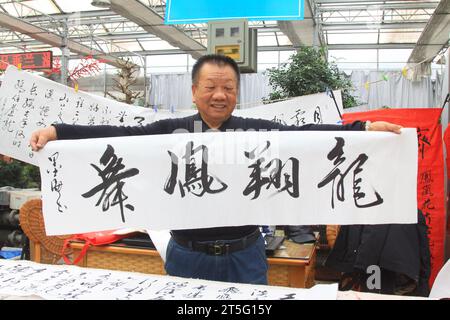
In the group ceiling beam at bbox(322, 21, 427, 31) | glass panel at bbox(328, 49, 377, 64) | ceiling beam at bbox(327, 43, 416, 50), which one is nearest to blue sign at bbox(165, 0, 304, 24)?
ceiling beam at bbox(322, 21, 427, 31)

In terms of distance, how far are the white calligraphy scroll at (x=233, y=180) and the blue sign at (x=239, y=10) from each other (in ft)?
4.88

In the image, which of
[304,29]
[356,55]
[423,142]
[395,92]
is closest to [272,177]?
[423,142]

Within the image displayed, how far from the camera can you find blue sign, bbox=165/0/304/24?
8.98 ft

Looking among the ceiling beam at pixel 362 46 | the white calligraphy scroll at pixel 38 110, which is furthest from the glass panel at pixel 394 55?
the white calligraphy scroll at pixel 38 110

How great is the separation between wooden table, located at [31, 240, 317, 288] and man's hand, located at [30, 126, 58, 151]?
1.07 metres

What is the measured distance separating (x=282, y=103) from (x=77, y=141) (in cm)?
197

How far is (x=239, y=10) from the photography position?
2766 mm

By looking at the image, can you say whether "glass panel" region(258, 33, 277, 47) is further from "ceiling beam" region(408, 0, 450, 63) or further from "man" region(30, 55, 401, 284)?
"man" region(30, 55, 401, 284)

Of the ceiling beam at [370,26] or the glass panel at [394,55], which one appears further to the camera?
the glass panel at [394,55]

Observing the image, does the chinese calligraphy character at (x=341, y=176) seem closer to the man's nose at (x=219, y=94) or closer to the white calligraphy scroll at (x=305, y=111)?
the man's nose at (x=219, y=94)

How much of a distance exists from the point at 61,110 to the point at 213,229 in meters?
1.91

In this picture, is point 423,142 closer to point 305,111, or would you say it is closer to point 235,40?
point 305,111

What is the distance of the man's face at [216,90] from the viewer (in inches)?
61.7

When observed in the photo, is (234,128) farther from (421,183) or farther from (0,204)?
(0,204)
